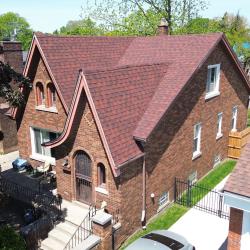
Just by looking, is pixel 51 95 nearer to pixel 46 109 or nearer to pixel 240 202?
pixel 46 109

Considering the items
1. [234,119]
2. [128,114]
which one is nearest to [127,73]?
[128,114]

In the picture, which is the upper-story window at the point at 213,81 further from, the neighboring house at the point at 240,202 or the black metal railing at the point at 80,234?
the black metal railing at the point at 80,234

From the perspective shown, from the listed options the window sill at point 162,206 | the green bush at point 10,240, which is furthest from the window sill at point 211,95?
the green bush at point 10,240

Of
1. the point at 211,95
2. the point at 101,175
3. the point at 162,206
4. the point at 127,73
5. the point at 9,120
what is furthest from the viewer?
the point at 9,120

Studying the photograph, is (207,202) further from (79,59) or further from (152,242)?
(79,59)

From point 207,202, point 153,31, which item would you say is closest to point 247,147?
point 207,202

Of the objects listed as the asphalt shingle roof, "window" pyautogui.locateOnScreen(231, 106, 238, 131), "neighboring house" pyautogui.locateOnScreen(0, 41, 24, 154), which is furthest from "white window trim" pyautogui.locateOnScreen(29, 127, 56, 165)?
"window" pyautogui.locateOnScreen(231, 106, 238, 131)

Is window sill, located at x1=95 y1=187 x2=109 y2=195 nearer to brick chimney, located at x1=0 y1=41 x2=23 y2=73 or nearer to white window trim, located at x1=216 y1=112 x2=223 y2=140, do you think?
white window trim, located at x1=216 y1=112 x2=223 y2=140
